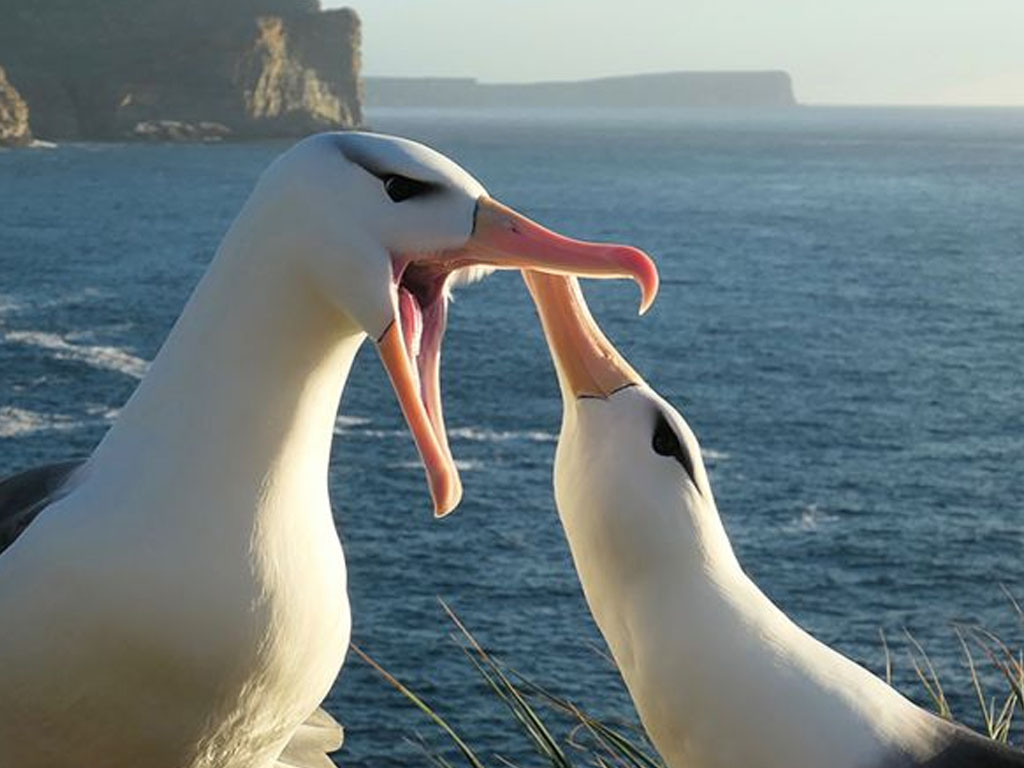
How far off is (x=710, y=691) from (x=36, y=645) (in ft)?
4.57

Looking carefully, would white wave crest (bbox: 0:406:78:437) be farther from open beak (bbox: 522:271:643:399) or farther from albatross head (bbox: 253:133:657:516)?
albatross head (bbox: 253:133:657:516)

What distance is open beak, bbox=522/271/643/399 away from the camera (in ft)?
13.7

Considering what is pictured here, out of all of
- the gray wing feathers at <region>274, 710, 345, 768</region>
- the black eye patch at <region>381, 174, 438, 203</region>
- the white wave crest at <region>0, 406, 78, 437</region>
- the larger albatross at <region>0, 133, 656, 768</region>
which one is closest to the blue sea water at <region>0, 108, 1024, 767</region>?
the white wave crest at <region>0, 406, 78, 437</region>

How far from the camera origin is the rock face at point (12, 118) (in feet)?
476

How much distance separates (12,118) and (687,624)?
493ft

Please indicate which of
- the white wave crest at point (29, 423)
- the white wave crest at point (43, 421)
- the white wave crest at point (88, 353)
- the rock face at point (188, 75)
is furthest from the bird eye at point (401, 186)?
the rock face at point (188, 75)

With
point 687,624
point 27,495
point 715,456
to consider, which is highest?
point 27,495

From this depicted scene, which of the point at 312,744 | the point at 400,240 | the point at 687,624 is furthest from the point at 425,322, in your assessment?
the point at 312,744

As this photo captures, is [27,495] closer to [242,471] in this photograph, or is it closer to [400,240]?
[242,471]

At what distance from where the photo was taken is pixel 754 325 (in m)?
72.8

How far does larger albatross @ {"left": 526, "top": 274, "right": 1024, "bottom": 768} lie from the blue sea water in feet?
88.8

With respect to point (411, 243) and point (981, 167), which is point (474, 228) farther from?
point (981, 167)

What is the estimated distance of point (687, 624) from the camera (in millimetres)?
3963

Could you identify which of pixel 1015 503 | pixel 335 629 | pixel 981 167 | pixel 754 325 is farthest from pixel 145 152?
pixel 335 629
